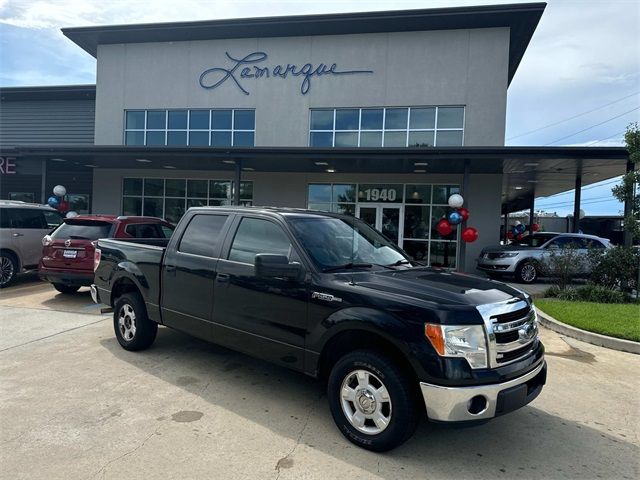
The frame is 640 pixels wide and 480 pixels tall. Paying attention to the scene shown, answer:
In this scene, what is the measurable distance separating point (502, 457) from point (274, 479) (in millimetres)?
1782

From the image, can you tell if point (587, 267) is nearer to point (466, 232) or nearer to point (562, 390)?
point (466, 232)

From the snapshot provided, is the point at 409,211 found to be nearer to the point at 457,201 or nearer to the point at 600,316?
the point at 457,201

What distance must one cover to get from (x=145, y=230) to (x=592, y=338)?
8.75 meters

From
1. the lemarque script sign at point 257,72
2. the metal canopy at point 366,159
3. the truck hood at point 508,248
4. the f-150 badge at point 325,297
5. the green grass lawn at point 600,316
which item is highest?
the lemarque script sign at point 257,72

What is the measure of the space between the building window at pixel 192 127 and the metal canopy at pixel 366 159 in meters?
1.65

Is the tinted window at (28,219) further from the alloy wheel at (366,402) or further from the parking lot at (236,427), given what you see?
the alloy wheel at (366,402)

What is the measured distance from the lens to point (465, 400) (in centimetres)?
308

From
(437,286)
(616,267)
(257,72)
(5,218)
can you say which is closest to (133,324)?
(437,286)

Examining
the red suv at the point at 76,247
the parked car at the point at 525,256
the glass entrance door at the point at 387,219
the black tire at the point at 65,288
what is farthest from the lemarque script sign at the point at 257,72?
the black tire at the point at 65,288

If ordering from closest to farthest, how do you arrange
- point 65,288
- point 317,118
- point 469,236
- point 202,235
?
point 202,235, point 65,288, point 469,236, point 317,118

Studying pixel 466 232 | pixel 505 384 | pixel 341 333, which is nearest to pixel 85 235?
pixel 341 333

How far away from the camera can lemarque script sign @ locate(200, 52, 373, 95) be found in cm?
1734

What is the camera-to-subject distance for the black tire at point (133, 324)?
18.2 ft

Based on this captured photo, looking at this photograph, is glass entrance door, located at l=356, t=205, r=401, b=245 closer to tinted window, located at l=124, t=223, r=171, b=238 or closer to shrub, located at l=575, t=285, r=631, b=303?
shrub, located at l=575, t=285, r=631, b=303
